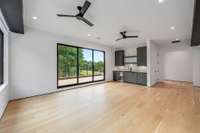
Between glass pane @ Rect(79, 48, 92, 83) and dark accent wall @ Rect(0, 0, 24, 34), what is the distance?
357cm

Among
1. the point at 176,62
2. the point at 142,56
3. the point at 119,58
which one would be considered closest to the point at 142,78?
the point at 142,56

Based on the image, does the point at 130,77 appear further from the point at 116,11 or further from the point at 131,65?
the point at 116,11

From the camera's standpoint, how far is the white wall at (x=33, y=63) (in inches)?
166

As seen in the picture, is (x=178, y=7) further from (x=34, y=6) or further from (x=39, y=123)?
(x=39, y=123)

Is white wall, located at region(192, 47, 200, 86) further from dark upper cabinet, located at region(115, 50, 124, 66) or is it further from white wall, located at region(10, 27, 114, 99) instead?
white wall, located at region(10, 27, 114, 99)

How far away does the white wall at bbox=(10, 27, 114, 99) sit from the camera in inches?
166

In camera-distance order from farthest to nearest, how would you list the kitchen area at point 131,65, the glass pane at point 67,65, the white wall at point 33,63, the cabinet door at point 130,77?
the cabinet door at point 130,77
the kitchen area at point 131,65
the glass pane at point 67,65
the white wall at point 33,63

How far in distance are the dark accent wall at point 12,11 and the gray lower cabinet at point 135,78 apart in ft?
21.6

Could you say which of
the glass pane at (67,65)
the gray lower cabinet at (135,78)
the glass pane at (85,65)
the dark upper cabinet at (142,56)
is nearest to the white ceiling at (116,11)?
the glass pane at (67,65)

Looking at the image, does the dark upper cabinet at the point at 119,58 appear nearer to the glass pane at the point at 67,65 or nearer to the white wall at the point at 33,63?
the glass pane at the point at 67,65

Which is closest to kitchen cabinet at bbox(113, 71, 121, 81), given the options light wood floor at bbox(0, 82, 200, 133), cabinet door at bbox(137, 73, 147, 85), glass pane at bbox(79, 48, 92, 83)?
cabinet door at bbox(137, 73, 147, 85)

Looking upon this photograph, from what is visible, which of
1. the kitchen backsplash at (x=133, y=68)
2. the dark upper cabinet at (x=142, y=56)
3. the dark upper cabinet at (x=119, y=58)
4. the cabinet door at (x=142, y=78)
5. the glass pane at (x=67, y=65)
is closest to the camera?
the glass pane at (x=67, y=65)

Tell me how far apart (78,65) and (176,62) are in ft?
22.6

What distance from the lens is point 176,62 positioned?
26.8 feet
